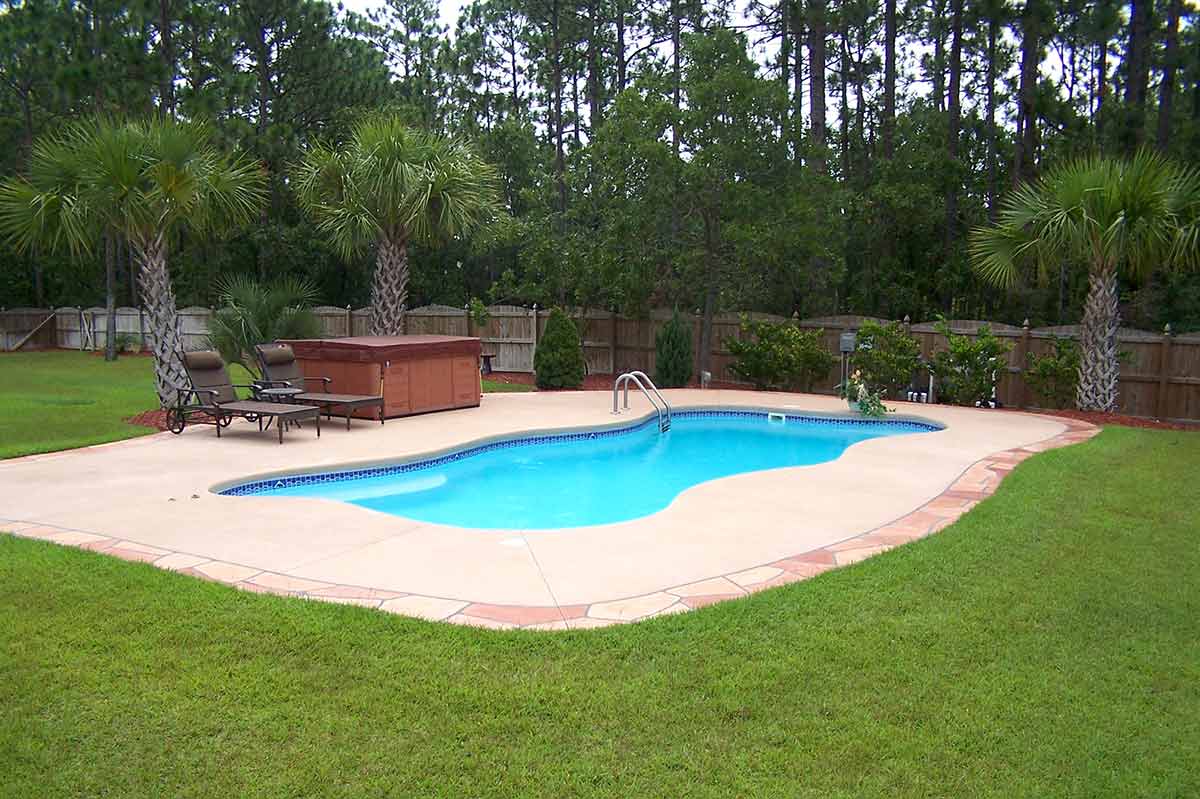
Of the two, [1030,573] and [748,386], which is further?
[748,386]

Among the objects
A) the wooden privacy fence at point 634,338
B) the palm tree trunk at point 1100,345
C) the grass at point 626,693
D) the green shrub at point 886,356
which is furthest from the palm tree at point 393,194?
the grass at point 626,693

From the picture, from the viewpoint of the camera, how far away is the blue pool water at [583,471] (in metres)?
8.26

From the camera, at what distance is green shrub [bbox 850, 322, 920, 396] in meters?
14.6

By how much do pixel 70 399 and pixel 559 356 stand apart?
25.8ft

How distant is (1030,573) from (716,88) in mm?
11864

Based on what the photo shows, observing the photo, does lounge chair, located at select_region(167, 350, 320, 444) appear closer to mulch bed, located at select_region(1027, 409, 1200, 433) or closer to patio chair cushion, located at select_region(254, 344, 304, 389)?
patio chair cushion, located at select_region(254, 344, 304, 389)

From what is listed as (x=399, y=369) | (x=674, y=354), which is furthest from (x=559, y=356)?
(x=399, y=369)

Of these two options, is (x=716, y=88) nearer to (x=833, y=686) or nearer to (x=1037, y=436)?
(x=1037, y=436)

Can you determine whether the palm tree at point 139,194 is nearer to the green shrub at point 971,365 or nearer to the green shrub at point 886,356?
the green shrub at point 886,356

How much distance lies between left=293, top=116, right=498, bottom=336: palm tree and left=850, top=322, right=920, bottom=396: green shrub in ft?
21.9

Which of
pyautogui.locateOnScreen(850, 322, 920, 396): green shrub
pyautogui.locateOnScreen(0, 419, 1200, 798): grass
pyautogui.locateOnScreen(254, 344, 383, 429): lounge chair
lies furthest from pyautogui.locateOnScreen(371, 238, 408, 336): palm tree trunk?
pyautogui.locateOnScreen(0, 419, 1200, 798): grass

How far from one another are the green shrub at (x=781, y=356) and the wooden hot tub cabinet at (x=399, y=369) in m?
5.43

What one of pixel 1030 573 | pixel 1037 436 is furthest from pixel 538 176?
pixel 1030 573

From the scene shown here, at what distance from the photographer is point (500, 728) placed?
333cm
